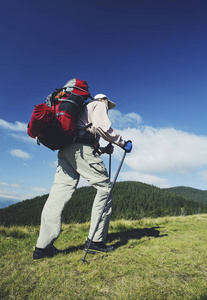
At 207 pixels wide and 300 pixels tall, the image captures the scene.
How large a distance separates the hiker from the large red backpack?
25 cm

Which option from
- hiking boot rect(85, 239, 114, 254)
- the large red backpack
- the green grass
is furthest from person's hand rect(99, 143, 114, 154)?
the green grass

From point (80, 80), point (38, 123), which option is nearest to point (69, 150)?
point (38, 123)

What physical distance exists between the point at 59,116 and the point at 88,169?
3.95 feet

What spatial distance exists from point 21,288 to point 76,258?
3.56ft

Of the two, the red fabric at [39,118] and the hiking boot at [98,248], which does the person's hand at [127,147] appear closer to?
the red fabric at [39,118]

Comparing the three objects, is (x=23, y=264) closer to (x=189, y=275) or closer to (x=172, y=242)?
(x=189, y=275)

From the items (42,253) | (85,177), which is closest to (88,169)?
(85,177)

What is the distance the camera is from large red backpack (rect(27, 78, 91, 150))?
2975 mm

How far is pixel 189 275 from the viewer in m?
2.33

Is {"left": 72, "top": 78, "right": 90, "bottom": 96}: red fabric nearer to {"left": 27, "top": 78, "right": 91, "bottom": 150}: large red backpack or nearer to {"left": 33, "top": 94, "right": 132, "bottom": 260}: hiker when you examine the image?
{"left": 27, "top": 78, "right": 91, "bottom": 150}: large red backpack

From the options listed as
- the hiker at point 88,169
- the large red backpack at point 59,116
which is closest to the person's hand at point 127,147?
the hiker at point 88,169

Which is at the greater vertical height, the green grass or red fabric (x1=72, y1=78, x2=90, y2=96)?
red fabric (x1=72, y1=78, x2=90, y2=96)

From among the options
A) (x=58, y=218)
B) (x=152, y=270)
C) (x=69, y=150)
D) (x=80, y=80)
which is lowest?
(x=152, y=270)

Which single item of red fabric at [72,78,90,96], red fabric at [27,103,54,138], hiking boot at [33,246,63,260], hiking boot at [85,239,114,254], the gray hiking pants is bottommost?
hiking boot at [33,246,63,260]
